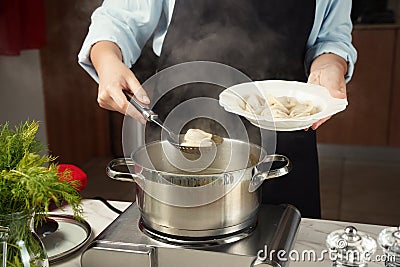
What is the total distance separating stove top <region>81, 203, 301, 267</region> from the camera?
77 centimetres

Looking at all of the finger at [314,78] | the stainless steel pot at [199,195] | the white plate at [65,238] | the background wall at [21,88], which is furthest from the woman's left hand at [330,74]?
the background wall at [21,88]

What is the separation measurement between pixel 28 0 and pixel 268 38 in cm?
154

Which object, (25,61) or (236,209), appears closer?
(236,209)

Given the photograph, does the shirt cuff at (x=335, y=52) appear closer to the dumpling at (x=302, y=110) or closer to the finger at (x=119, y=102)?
the dumpling at (x=302, y=110)

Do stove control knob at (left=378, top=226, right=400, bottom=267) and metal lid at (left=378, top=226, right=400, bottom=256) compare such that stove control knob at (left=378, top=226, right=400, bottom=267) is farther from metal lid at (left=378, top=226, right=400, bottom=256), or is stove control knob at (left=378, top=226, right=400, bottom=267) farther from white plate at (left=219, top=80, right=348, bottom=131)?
white plate at (left=219, top=80, right=348, bottom=131)

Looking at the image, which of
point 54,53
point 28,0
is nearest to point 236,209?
point 28,0

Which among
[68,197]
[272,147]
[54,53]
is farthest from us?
[54,53]

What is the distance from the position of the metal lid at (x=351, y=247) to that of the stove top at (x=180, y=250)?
0.08 metres

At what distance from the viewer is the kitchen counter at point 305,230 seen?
884 millimetres

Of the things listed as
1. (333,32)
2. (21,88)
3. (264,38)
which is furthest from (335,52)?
(21,88)

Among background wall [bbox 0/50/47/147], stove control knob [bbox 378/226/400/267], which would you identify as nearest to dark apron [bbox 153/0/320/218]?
stove control knob [bbox 378/226/400/267]

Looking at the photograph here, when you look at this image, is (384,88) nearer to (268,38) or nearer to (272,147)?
(268,38)

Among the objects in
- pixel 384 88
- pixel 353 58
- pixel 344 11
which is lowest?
pixel 384 88

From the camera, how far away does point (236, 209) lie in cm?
80
